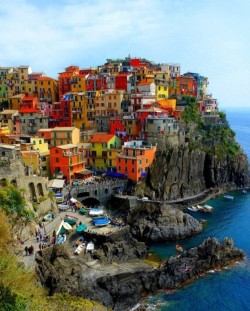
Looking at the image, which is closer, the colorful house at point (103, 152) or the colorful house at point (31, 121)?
the colorful house at point (103, 152)

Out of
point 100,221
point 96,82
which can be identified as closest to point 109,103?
point 96,82

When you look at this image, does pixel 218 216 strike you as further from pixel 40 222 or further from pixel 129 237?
pixel 40 222

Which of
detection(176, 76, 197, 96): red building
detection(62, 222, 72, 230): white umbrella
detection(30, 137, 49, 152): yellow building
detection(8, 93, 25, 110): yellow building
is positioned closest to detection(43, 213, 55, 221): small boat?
detection(62, 222, 72, 230): white umbrella

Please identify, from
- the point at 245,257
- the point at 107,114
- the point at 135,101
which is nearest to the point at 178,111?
the point at 135,101

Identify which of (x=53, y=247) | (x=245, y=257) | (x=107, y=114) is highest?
(x=107, y=114)

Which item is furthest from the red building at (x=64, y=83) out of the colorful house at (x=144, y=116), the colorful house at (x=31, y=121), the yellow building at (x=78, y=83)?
the colorful house at (x=144, y=116)

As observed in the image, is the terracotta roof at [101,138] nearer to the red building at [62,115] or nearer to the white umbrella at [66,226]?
the red building at [62,115]

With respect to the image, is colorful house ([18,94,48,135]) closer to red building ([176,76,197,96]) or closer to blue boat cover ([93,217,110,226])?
red building ([176,76,197,96])
